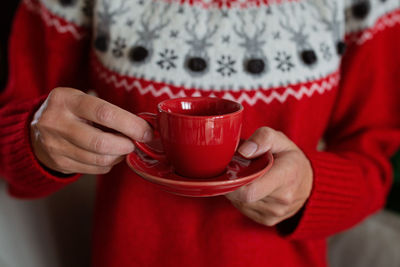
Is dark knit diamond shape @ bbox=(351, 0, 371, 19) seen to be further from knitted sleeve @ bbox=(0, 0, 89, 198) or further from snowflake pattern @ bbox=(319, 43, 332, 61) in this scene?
knitted sleeve @ bbox=(0, 0, 89, 198)

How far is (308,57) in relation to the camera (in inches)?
19.2

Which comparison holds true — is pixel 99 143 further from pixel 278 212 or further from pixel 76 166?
pixel 278 212

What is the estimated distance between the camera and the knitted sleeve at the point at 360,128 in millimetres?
489

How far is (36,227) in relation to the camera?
75 centimetres

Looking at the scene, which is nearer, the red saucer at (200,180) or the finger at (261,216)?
the red saucer at (200,180)

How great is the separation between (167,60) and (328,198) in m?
0.29

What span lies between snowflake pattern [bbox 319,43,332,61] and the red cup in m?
0.22

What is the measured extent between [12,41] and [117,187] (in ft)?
0.96

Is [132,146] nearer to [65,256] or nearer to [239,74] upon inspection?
[239,74]

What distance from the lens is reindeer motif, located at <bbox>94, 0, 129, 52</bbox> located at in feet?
1.65

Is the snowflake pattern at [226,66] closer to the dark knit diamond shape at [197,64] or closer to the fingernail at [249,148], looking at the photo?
the dark knit diamond shape at [197,64]

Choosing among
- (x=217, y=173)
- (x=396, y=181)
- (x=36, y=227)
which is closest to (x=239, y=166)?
(x=217, y=173)

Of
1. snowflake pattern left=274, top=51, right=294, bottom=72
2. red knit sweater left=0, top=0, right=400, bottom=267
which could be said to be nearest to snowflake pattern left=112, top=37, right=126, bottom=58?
red knit sweater left=0, top=0, right=400, bottom=267

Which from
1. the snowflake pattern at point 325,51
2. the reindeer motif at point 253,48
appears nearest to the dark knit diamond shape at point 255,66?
the reindeer motif at point 253,48
